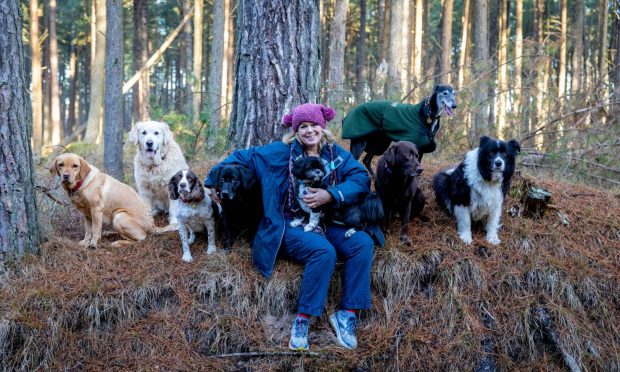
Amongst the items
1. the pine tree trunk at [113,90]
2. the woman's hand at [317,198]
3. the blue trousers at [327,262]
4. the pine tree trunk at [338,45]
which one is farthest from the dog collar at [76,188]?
the pine tree trunk at [338,45]

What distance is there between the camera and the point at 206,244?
4.77 m

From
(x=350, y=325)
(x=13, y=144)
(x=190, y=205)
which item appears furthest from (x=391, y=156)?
(x=13, y=144)

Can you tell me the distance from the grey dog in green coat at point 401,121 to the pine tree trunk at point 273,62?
621 mm

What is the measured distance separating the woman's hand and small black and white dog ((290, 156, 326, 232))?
0.32 ft

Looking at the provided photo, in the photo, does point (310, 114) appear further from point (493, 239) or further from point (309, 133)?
point (493, 239)

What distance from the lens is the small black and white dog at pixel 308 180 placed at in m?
4.07

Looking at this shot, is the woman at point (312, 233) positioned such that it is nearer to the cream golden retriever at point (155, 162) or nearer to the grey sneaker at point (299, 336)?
the grey sneaker at point (299, 336)

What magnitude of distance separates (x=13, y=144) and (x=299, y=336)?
2.96 metres

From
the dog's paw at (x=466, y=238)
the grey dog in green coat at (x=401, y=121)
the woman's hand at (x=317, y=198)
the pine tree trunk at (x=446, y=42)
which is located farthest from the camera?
the pine tree trunk at (x=446, y=42)

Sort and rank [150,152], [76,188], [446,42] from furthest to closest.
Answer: [446,42], [150,152], [76,188]

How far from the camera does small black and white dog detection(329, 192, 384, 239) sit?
4.21 m

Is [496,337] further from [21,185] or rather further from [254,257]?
[21,185]

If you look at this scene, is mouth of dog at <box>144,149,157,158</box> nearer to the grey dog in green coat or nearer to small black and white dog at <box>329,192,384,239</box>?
the grey dog in green coat

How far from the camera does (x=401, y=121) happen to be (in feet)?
16.9
